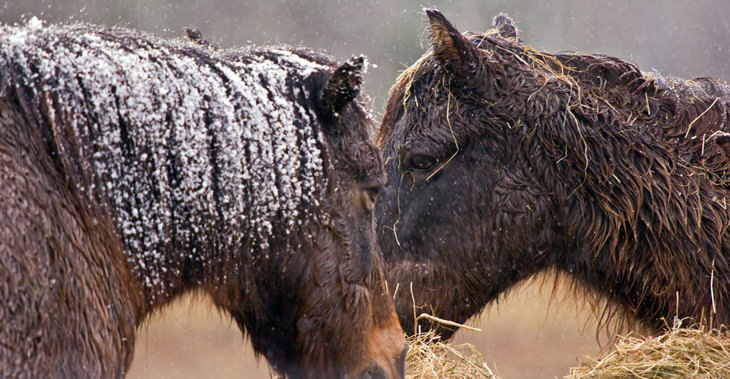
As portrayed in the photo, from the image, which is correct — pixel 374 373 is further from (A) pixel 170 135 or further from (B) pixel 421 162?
(B) pixel 421 162

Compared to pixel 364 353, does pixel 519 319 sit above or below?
below

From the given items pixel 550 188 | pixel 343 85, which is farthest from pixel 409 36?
pixel 343 85

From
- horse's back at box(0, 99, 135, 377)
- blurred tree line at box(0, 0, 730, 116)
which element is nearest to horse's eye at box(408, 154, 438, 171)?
horse's back at box(0, 99, 135, 377)

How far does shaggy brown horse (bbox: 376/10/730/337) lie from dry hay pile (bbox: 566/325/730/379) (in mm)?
183

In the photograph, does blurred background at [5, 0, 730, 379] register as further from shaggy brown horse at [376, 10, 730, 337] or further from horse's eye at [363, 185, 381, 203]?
horse's eye at [363, 185, 381, 203]

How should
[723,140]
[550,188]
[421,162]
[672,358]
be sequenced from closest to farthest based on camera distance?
[672,358] → [723,140] → [550,188] → [421,162]

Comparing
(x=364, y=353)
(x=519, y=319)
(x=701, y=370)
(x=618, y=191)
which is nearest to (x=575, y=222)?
(x=618, y=191)

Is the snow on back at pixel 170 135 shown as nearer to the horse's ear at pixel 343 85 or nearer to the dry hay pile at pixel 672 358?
the horse's ear at pixel 343 85

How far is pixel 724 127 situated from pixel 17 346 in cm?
301

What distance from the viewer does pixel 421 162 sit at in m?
3.17

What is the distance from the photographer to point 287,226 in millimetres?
2035

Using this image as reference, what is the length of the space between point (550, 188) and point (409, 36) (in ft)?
30.9

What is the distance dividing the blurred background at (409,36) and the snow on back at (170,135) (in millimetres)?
7896

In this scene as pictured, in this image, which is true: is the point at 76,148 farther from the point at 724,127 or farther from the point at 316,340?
the point at 724,127
